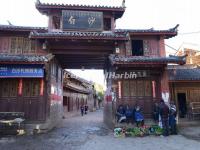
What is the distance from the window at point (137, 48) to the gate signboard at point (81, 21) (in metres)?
2.63

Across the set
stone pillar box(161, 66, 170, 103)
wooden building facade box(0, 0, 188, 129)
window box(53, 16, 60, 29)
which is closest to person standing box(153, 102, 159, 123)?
wooden building facade box(0, 0, 188, 129)

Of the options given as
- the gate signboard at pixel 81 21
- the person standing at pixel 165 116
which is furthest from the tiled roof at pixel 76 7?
the person standing at pixel 165 116

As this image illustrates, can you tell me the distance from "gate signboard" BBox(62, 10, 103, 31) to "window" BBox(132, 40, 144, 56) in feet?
8.64

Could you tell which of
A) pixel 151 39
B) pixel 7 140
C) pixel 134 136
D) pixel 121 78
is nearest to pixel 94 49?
pixel 121 78

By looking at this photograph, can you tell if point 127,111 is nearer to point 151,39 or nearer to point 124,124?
point 124,124

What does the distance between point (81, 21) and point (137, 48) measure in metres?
4.37

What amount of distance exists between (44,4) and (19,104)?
6728 mm

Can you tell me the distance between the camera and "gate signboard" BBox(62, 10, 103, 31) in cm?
1410

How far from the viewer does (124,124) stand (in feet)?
41.9

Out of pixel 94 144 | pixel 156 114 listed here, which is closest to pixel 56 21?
pixel 156 114

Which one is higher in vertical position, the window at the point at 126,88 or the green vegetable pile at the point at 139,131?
the window at the point at 126,88

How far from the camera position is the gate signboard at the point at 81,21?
1410cm

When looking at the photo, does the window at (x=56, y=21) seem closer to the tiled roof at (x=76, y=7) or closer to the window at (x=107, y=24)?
the tiled roof at (x=76, y=7)

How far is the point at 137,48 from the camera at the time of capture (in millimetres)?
14977
